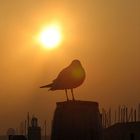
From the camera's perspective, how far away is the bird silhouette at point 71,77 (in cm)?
1979

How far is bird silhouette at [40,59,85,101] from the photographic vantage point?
19786 millimetres

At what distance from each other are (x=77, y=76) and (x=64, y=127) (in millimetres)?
2608

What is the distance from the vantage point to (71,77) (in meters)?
20.1

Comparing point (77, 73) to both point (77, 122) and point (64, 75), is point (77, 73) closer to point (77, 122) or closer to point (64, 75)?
point (64, 75)

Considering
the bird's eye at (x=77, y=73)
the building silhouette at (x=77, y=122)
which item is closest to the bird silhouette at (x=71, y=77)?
the bird's eye at (x=77, y=73)

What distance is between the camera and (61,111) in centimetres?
1811

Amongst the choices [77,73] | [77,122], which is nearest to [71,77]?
[77,73]

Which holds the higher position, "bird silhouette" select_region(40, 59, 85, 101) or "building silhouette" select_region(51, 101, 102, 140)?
"bird silhouette" select_region(40, 59, 85, 101)

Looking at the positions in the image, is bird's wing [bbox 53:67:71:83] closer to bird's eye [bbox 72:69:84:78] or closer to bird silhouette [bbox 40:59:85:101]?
bird silhouette [bbox 40:59:85:101]

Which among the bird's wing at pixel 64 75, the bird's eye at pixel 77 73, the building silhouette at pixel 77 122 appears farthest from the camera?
the bird's wing at pixel 64 75

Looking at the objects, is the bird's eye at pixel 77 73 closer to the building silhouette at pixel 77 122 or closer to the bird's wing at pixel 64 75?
the bird's wing at pixel 64 75

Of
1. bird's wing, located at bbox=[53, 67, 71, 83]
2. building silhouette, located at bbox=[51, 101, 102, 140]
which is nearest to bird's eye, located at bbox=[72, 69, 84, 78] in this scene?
bird's wing, located at bbox=[53, 67, 71, 83]

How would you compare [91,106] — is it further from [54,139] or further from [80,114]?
[54,139]

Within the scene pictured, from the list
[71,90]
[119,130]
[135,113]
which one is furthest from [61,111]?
[135,113]
